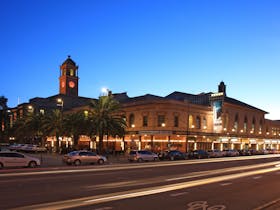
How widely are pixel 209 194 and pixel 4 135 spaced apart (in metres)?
96.4

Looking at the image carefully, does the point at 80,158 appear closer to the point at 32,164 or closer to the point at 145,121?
the point at 32,164

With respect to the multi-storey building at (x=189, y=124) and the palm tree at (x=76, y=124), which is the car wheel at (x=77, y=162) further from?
the multi-storey building at (x=189, y=124)

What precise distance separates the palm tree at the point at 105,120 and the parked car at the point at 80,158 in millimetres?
11642

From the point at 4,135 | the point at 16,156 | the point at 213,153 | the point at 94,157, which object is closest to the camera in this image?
the point at 16,156

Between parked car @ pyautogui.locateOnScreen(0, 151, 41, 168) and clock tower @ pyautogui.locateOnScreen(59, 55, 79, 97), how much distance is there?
94.3 metres

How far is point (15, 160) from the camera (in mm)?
30438

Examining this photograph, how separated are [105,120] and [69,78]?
78.8 m

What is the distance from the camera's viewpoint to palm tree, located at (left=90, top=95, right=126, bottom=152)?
4969 cm

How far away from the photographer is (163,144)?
64.1 meters

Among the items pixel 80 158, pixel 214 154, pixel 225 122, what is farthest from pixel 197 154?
pixel 80 158

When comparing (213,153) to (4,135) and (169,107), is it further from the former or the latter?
(4,135)

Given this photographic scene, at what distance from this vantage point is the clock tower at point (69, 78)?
124250 mm

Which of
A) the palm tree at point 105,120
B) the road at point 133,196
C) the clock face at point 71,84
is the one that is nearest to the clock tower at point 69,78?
the clock face at point 71,84

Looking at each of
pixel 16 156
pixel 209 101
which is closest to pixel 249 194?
pixel 16 156
